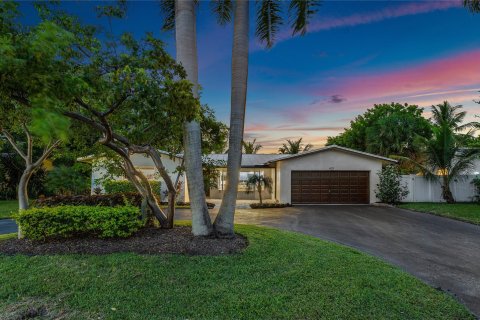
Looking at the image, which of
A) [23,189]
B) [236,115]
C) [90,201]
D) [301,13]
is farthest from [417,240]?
[23,189]

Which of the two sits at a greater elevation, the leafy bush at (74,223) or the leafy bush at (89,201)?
the leafy bush at (89,201)

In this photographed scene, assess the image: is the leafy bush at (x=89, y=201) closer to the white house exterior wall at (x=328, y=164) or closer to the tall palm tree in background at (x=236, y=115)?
the tall palm tree in background at (x=236, y=115)

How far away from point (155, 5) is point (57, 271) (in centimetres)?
763

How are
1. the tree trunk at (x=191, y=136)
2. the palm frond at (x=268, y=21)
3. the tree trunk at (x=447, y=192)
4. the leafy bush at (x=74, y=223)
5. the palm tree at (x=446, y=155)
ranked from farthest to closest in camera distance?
the tree trunk at (x=447, y=192) → the palm tree at (x=446, y=155) → the palm frond at (x=268, y=21) → the tree trunk at (x=191, y=136) → the leafy bush at (x=74, y=223)

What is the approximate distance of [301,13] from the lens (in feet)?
25.2

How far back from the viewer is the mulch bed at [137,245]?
18.7 ft

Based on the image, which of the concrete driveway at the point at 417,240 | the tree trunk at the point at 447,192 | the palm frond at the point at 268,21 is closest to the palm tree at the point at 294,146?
the tree trunk at the point at 447,192

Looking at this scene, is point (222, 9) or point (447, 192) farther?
point (447, 192)

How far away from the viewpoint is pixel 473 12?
9977 mm

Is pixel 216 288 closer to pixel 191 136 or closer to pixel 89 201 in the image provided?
pixel 191 136

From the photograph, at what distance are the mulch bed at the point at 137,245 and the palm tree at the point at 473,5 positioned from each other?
11490 millimetres

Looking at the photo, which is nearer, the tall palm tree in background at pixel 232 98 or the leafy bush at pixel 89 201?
the tall palm tree in background at pixel 232 98

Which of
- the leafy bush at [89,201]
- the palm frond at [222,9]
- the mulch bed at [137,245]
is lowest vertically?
the mulch bed at [137,245]

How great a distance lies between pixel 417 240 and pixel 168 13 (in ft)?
33.4
